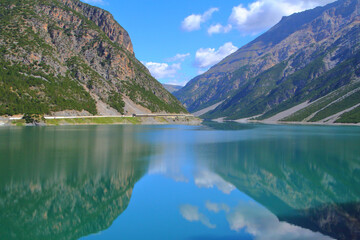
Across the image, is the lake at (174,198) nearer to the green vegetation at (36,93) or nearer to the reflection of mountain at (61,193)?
the reflection of mountain at (61,193)

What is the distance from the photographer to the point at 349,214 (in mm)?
22328

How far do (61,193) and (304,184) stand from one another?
23.8 m

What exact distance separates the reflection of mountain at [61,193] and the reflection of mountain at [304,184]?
1214 centimetres

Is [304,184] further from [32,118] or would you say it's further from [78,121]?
[78,121]

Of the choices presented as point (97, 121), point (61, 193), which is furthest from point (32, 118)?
point (61, 193)

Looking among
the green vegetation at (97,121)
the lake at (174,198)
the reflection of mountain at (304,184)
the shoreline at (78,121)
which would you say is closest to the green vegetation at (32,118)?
the shoreline at (78,121)

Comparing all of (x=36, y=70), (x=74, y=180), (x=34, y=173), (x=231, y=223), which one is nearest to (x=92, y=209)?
(x=74, y=180)

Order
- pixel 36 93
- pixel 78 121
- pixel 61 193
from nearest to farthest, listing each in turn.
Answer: pixel 61 193 → pixel 36 93 → pixel 78 121

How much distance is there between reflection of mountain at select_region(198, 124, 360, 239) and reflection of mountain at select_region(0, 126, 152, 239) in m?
12.1

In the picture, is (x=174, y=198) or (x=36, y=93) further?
(x=36, y=93)

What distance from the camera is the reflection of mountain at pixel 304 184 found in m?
21.7

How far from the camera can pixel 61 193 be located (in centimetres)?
2688

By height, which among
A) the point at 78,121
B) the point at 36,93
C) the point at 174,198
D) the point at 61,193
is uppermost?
the point at 36,93

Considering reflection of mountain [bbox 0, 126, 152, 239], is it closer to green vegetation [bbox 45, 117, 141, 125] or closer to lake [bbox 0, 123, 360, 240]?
lake [bbox 0, 123, 360, 240]
